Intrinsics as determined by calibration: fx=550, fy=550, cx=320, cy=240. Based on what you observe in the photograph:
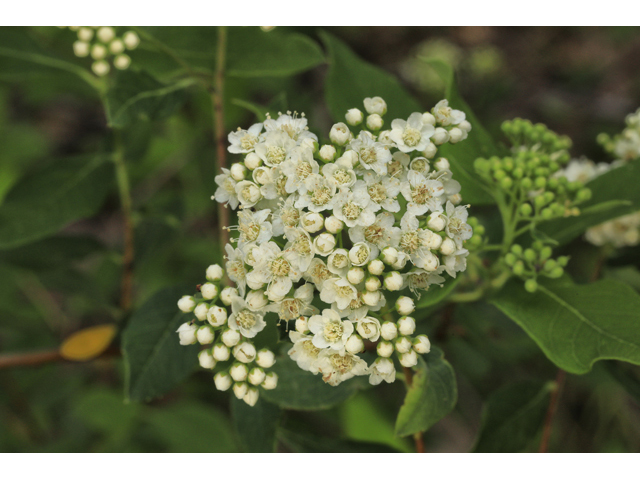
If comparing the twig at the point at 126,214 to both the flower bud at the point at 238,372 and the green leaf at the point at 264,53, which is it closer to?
the green leaf at the point at 264,53

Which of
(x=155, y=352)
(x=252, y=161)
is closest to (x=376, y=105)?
(x=252, y=161)

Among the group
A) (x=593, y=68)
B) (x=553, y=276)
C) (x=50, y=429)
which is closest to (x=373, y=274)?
(x=553, y=276)

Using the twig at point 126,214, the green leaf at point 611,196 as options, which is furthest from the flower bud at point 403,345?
the twig at point 126,214

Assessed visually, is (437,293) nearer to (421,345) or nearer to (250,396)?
(421,345)

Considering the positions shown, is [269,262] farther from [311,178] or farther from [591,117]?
[591,117]

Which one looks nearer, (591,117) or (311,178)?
(311,178)
